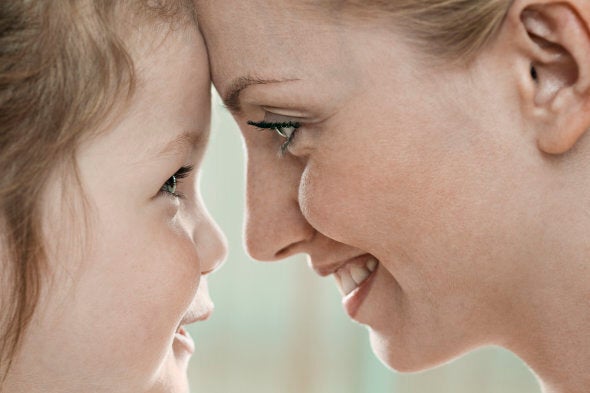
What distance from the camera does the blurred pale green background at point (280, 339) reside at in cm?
295

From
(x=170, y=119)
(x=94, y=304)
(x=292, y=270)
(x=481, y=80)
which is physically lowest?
(x=292, y=270)

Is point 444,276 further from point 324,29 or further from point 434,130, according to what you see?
point 324,29

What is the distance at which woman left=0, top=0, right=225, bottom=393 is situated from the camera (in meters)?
1.16

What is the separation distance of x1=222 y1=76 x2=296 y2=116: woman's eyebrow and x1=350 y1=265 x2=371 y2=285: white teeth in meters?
0.31

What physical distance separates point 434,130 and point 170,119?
32 cm

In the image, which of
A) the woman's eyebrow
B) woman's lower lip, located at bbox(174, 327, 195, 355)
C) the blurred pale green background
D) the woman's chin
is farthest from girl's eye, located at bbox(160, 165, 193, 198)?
the blurred pale green background

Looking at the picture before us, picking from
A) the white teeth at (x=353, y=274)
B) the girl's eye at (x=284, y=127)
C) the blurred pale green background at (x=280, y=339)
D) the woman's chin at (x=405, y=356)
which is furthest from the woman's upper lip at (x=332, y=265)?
the blurred pale green background at (x=280, y=339)

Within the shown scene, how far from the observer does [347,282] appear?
1528 millimetres

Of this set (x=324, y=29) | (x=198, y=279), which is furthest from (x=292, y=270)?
(x=324, y=29)

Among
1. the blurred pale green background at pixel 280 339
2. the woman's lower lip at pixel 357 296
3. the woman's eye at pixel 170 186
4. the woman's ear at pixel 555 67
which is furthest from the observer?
the blurred pale green background at pixel 280 339

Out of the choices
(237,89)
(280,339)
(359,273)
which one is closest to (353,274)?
(359,273)

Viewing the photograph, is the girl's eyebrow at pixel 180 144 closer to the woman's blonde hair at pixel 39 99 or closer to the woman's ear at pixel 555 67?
the woman's blonde hair at pixel 39 99

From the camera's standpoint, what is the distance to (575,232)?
1.21 m

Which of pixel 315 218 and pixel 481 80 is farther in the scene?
pixel 315 218
